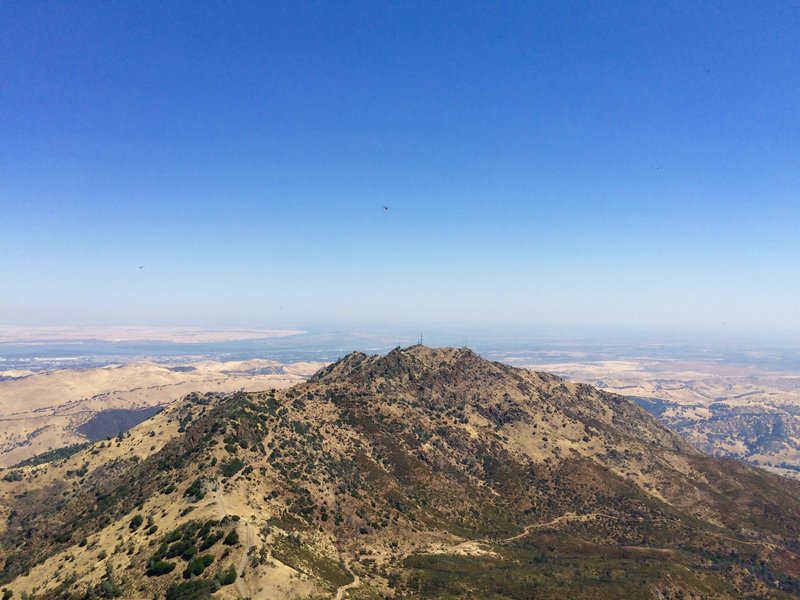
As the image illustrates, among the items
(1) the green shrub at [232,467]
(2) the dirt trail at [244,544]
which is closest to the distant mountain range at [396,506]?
(2) the dirt trail at [244,544]

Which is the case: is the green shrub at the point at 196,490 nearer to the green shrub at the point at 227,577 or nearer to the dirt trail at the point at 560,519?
the green shrub at the point at 227,577

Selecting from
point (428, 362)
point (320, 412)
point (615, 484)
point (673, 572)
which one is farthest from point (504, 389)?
point (673, 572)

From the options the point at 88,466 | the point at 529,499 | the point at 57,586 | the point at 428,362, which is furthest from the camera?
the point at 428,362

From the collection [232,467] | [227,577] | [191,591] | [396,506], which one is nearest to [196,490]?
[232,467]

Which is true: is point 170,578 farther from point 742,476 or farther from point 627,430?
point 627,430

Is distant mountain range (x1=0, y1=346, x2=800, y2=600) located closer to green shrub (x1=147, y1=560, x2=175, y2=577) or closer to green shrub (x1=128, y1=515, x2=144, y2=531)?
green shrub (x1=147, y1=560, x2=175, y2=577)

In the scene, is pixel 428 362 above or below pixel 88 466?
above

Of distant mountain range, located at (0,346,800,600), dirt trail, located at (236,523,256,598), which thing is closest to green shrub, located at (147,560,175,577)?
distant mountain range, located at (0,346,800,600)

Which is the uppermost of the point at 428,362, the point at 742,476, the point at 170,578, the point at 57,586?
the point at 428,362

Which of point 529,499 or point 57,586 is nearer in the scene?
point 57,586
